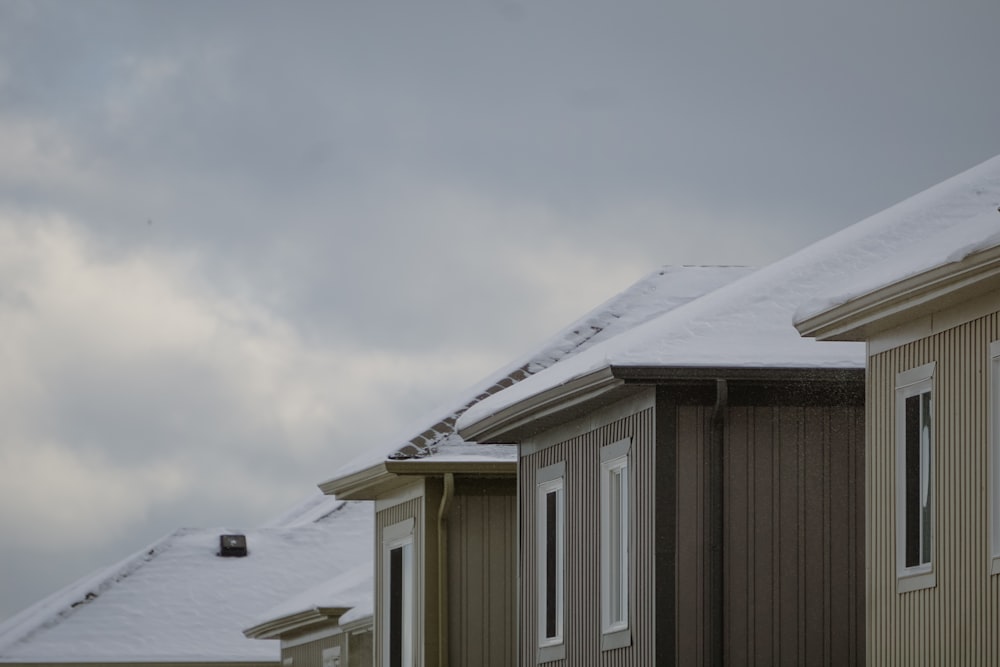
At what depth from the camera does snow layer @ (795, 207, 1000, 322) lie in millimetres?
12492

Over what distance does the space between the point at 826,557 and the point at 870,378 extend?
2.83m

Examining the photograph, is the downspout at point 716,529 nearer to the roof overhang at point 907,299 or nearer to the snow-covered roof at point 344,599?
the roof overhang at point 907,299

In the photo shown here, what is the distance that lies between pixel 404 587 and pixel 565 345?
3.72 m

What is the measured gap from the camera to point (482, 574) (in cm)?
2366

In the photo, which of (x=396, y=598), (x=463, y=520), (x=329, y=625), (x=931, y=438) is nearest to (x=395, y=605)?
(x=396, y=598)

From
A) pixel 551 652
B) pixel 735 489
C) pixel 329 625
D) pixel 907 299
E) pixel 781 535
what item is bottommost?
pixel 329 625

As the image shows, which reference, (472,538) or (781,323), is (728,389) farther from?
(472,538)

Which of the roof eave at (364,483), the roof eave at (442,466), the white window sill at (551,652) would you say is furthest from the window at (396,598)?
the white window sill at (551,652)

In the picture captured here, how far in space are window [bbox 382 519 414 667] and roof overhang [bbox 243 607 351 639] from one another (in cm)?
467

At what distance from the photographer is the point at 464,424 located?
21.1m

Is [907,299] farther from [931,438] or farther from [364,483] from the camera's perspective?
[364,483]

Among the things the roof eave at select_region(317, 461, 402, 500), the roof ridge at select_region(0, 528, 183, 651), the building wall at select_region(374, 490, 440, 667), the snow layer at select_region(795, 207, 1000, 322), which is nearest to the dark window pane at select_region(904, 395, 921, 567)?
the snow layer at select_region(795, 207, 1000, 322)

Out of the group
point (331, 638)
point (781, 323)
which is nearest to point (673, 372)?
point (781, 323)

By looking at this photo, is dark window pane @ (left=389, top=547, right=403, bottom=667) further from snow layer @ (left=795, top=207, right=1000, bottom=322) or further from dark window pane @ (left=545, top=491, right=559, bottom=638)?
snow layer @ (left=795, top=207, right=1000, bottom=322)
